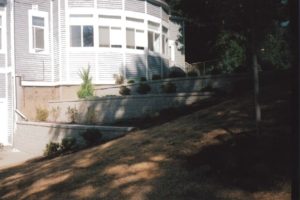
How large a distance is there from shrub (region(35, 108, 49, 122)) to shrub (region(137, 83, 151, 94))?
5.03 m

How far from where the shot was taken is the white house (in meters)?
23.2

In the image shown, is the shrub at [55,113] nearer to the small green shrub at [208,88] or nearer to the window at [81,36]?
the window at [81,36]

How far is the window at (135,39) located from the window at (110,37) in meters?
0.52

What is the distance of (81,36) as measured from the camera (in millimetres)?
24781

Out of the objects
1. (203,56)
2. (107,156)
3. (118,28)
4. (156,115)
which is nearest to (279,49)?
(203,56)

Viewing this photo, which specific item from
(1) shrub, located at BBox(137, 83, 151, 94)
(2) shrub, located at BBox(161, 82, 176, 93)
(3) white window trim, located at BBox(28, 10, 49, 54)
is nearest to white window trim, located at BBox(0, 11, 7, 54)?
(3) white window trim, located at BBox(28, 10, 49, 54)

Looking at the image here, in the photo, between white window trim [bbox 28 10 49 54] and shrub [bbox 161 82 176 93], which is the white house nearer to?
white window trim [bbox 28 10 49 54]

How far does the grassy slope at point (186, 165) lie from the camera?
8.12m

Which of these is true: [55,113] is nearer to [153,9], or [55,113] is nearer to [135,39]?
[135,39]

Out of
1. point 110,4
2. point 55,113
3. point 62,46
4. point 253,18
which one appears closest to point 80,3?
point 110,4

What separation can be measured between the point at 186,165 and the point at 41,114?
14828mm

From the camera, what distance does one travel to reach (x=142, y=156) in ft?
35.7

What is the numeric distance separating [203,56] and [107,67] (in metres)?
13.0

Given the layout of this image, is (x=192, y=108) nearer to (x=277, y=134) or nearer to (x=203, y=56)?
(x=277, y=134)
